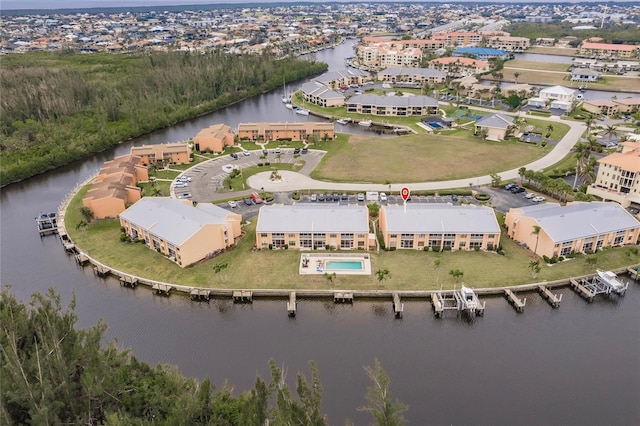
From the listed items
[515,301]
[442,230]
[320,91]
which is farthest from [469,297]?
[320,91]

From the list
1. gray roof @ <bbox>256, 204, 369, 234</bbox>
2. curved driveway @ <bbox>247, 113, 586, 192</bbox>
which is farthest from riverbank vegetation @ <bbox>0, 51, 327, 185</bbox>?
gray roof @ <bbox>256, 204, 369, 234</bbox>

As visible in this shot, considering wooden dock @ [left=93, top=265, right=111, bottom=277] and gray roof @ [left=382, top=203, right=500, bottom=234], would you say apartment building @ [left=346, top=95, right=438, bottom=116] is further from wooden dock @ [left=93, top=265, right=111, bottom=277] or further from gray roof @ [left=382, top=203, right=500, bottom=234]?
wooden dock @ [left=93, top=265, right=111, bottom=277]

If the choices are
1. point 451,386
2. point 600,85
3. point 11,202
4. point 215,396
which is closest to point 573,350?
point 451,386

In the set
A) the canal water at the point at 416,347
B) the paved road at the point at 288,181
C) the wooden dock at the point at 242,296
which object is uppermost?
the paved road at the point at 288,181

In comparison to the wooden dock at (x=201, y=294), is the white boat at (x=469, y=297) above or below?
above

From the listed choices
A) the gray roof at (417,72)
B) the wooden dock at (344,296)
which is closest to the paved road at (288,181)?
the wooden dock at (344,296)

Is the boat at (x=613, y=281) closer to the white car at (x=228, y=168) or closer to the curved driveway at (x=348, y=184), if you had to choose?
the curved driveway at (x=348, y=184)
